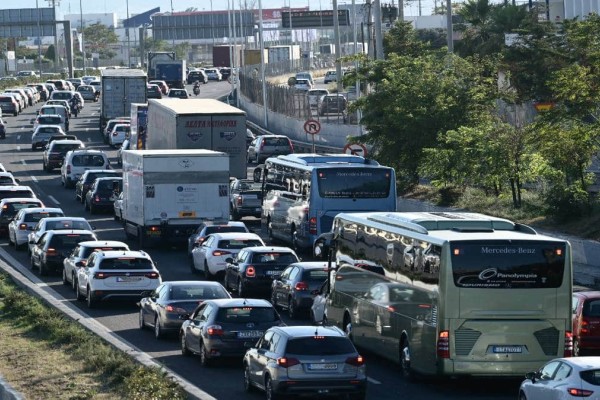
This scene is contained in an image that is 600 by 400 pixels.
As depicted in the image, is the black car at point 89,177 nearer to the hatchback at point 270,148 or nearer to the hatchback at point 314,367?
the hatchback at point 270,148

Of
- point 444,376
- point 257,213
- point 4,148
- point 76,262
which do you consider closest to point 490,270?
point 444,376

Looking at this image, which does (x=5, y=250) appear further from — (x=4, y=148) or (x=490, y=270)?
(x=4, y=148)

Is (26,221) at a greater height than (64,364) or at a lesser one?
greater

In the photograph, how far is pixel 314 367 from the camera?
2202cm

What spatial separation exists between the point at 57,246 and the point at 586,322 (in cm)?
1823

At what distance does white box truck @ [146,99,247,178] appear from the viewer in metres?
51.6

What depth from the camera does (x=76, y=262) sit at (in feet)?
120

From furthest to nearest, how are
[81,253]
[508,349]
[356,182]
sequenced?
[356,182]
[81,253]
[508,349]

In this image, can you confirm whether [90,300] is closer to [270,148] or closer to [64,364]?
[64,364]

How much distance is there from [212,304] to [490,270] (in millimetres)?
5742

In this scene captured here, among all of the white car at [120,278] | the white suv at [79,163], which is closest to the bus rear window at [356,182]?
the white car at [120,278]

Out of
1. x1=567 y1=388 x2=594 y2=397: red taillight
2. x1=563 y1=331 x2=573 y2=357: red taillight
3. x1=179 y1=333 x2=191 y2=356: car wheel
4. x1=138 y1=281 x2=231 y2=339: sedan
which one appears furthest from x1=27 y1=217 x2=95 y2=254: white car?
x1=567 y1=388 x2=594 y2=397: red taillight

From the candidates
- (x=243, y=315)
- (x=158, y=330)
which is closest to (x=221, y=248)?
(x=158, y=330)

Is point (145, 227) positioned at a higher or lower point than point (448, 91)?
lower
